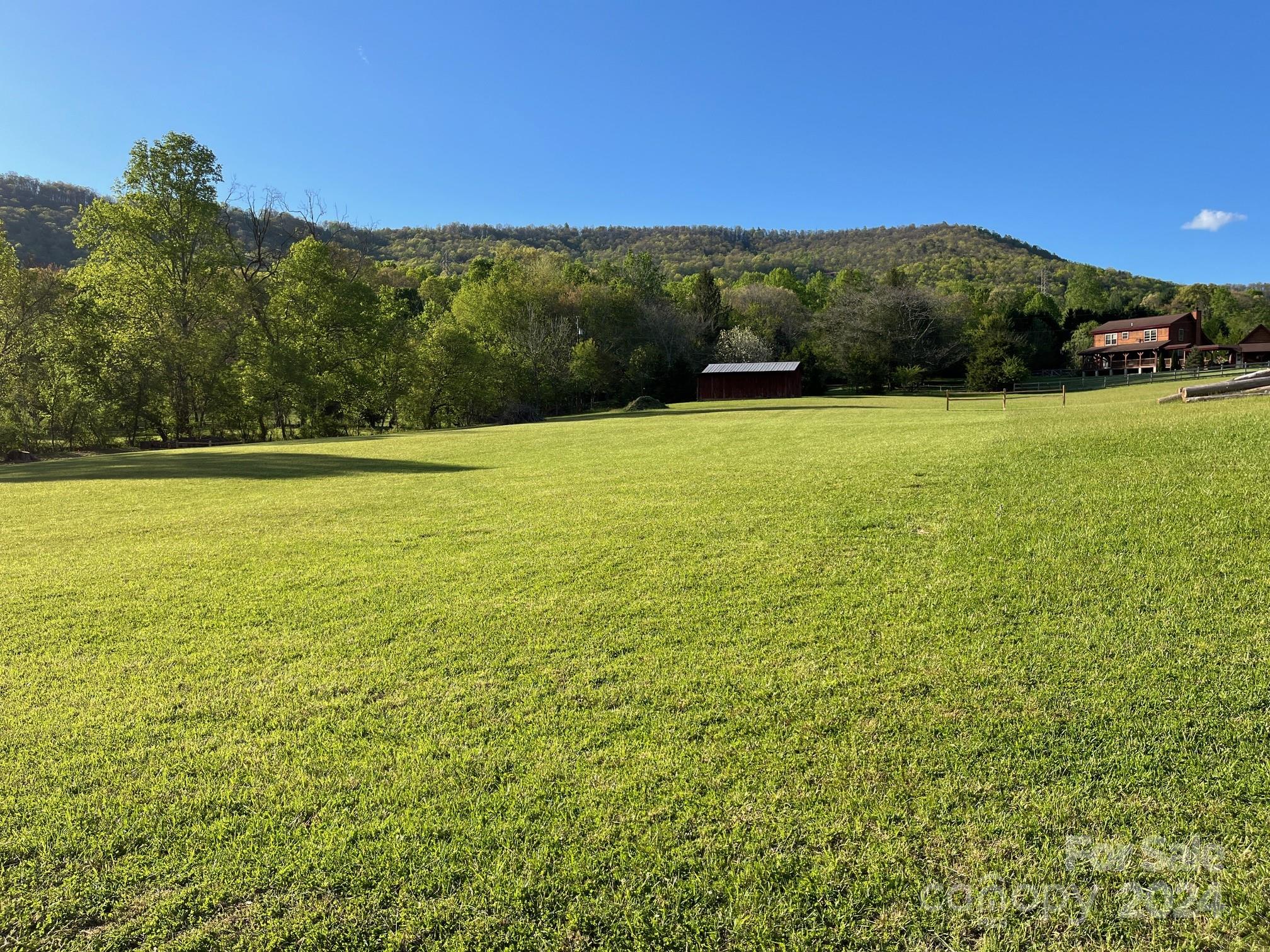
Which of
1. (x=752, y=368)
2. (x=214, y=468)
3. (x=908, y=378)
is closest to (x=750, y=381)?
(x=752, y=368)

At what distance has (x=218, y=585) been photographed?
6551 millimetres

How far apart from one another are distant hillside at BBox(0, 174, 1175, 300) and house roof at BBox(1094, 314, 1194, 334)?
24.9m

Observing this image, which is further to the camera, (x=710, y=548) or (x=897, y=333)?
(x=897, y=333)

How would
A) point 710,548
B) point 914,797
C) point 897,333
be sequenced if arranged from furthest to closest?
point 897,333 → point 710,548 → point 914,797

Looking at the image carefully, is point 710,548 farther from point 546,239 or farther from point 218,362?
point 546,239

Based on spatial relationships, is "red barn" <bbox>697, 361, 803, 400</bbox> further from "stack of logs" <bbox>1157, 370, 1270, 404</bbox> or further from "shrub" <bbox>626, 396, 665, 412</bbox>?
"stack of logs" <bbox>1157, 370, 1270, 404</bbox>

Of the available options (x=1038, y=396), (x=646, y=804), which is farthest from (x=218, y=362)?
(x=1038, y=396)

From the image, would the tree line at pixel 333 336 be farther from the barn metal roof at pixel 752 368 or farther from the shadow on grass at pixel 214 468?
the shadow on grass at pixel 214 468

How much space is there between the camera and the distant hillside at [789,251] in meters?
113

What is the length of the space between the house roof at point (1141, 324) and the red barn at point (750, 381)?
44014 millimetres

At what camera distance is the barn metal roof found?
5700cm

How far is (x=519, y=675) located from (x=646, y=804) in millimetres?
1614

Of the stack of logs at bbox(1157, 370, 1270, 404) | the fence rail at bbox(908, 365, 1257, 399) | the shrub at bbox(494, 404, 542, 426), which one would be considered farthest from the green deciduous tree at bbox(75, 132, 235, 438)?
the fence rail at bbox(908, 365, 1257, 399)

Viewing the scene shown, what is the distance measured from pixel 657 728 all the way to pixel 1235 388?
22.1 metres
